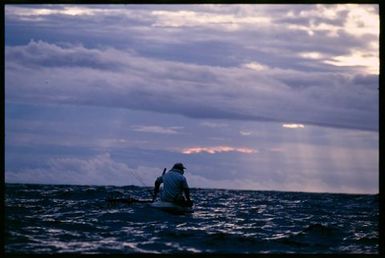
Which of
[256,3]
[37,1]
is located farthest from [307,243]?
[37,1]

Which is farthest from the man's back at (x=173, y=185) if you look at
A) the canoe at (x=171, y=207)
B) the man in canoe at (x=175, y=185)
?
the canoe at (x=171, y=207)

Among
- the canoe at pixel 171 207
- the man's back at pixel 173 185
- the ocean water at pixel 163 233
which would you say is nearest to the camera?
the ocean water at pixel 163 233

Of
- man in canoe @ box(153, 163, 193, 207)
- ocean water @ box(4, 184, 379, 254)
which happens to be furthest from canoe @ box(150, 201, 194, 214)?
ocean water @ box(4, 184, 379, 254)

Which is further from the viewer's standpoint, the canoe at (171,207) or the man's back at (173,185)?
the canoe at (171,207)

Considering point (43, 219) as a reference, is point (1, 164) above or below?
above

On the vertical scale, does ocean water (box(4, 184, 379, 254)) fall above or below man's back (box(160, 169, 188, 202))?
below

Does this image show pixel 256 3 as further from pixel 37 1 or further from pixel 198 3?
pixel 37 1

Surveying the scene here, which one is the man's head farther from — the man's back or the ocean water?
the ocean water

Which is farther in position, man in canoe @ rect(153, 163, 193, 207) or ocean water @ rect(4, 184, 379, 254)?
man in canoe @ rect(153, 163, 193, 207)

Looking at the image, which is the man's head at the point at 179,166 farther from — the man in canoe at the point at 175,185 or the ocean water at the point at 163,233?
the ocean water at the point at 163,233

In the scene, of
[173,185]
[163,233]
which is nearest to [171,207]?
[173,185]

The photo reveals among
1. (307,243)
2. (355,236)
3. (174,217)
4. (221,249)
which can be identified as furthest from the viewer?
(174,217)

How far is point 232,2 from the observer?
36.3 ft

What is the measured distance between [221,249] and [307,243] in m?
2.77
